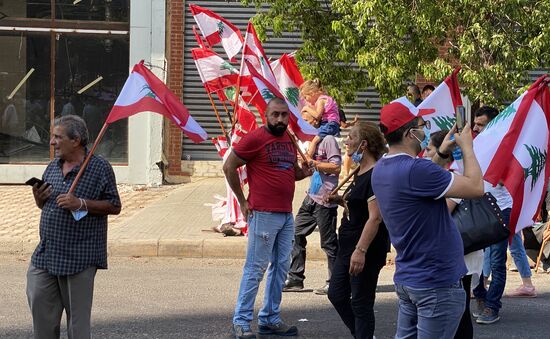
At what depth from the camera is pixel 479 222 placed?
653cm

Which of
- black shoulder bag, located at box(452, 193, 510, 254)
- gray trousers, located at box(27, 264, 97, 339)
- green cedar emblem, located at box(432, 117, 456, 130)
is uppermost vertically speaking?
green cedar emblem, located at box(432, 117, 456, 130)

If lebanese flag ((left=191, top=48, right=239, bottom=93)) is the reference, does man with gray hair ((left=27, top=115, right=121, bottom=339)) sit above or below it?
below

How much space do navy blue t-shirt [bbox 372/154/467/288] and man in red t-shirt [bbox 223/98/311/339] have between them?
2564mm

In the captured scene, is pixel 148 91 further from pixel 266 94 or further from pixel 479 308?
pixel 479 308

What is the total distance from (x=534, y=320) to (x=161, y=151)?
34.6 ft

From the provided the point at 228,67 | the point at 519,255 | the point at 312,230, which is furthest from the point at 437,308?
the point at 228,67

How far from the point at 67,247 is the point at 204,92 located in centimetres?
1258

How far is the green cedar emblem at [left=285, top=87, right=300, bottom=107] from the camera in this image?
12.2 m

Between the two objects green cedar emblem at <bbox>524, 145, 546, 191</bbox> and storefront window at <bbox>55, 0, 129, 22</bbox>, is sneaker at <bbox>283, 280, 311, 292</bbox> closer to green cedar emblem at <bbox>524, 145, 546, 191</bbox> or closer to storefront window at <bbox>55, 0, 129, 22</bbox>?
green cedar emblem at <bbox>524, 145, 546, 191</bbox>

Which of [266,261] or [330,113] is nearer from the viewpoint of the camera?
[266,261]

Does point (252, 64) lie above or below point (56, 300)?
above

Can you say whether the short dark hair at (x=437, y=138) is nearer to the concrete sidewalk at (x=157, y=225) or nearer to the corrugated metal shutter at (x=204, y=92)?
the concrete sidewalk at (x=157, y=225)

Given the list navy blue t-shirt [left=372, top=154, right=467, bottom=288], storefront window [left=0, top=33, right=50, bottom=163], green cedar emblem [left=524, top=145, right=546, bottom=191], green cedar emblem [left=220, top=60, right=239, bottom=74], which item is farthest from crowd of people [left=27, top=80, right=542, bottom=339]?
storefront window [left=0, top=33, right=50, bottom=163]

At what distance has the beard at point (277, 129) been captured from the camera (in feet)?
25.8
